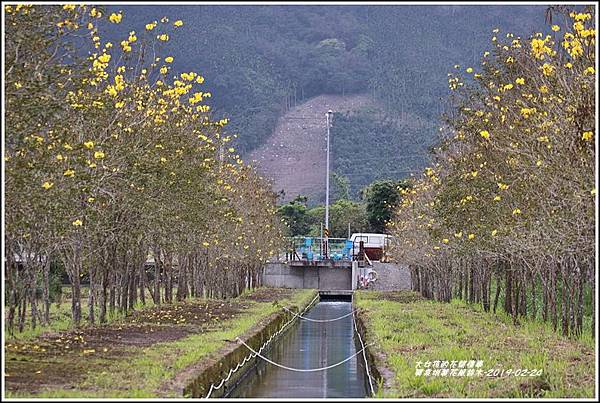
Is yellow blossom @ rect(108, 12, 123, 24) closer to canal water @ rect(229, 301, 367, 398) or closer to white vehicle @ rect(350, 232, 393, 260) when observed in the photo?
canal water @ rect(229, 301, 367, 398)

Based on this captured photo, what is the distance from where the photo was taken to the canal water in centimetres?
2027

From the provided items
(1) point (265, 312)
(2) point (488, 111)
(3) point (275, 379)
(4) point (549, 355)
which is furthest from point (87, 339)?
(1) point (265, 312)

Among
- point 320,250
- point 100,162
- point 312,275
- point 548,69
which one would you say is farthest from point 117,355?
point 320,250

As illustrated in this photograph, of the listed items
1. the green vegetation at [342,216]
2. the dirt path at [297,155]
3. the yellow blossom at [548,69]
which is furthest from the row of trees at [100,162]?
the dirt path at [297,155]

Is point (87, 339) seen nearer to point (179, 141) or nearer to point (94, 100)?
point (94, 100)

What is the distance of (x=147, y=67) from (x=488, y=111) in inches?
330

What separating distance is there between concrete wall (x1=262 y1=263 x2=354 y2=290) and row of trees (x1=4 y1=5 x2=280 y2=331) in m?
34.6

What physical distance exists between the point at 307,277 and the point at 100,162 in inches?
2222

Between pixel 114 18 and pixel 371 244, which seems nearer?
pixel 114 18

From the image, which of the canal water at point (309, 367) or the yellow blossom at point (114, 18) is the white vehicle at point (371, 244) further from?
the yellow blossom at point (114, 18)

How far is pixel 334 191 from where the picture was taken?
137 metres

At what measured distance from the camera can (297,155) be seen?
17500 cm

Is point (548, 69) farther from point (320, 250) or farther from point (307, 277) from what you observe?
point (320, 250)

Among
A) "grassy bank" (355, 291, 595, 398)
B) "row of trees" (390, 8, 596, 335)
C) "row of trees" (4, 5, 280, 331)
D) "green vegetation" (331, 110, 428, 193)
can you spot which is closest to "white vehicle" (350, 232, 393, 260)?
"row of trees" (4, 5, 280, 331)
